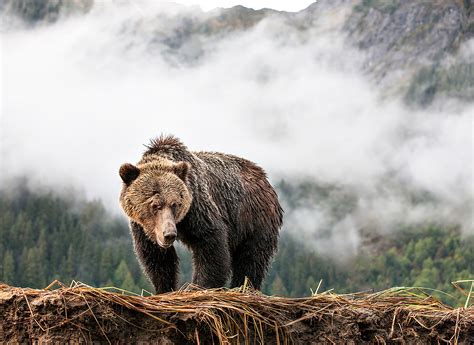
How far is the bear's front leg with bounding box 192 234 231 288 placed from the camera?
31.7ft

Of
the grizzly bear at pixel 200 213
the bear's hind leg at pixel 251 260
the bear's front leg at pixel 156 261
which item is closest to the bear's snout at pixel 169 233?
the grizzly bear at pixel 200 213

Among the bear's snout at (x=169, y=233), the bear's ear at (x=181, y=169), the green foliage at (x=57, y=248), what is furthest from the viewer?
the green foliage at (x=57, y=248)

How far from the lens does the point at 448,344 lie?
5969 millimetres

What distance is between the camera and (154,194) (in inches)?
353

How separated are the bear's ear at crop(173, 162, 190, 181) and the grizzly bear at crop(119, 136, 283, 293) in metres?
0.01

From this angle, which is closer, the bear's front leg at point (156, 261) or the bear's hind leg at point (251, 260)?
the bear's front leg at point (156, 261)

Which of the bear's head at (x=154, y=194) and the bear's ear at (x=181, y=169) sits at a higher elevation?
the bear's ear at (x=181, y=169)

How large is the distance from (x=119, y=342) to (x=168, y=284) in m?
4.47

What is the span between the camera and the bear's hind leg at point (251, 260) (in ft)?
35.2

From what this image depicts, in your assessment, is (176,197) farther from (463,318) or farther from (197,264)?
(463,318)

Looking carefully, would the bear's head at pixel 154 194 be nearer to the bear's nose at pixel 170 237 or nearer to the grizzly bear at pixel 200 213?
the grizzly bear at pixel 200 213

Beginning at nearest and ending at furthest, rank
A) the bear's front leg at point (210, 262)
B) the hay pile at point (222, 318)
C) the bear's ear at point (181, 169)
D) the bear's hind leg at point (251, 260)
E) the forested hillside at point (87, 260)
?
the hay pile at point (222, 318)
the bear's ear at point (181, 169)
the bear's front leg at point (210, 262)
the bear's hind leg at point (251, 260)
the forested hillside at point (87, 260)

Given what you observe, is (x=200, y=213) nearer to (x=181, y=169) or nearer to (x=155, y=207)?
(x=181, y=169)

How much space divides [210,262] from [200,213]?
0.56m
